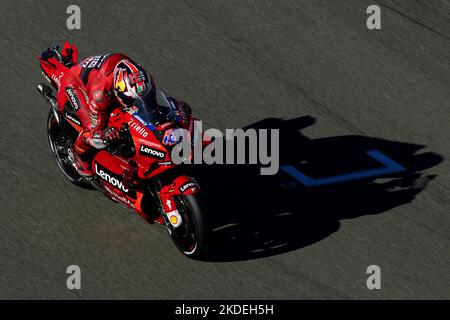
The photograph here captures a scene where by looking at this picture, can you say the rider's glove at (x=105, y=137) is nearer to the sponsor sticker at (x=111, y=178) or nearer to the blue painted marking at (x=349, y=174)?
the sponsor sticker at (x=111, y=178)

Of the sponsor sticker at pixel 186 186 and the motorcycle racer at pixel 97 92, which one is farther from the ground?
the motorcycle racer at pixel 97 92

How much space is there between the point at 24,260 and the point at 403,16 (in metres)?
7.12

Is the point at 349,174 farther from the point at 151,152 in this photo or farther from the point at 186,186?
the point at 151,152

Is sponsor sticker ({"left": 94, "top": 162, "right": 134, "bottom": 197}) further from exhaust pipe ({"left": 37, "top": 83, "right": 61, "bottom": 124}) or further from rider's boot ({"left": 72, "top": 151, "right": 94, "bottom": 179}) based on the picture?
exhaust pipe ({"left": 37, "top": 83, "right": 61, "bottom": 124})

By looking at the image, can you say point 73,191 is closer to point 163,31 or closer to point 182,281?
point 182,281

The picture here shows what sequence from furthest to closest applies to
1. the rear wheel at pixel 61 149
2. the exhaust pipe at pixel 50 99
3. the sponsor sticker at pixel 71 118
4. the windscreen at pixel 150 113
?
the rear wheel at pixel 61 149 < the exhaust pipe at pixel 50 99 < the sponsor sticker at pixel 71 118 < the windscreen at pixel 150 113

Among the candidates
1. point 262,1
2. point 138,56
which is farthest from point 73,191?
point 262,1

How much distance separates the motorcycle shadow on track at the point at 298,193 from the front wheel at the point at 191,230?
0.21 m

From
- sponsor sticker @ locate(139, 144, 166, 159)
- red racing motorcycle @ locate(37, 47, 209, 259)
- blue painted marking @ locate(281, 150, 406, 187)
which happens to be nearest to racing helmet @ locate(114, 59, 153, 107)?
red racing motorcycle @ locate(37, 47, 209, 259)

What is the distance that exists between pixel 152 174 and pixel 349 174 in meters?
2.90

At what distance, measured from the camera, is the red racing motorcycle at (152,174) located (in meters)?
10.6

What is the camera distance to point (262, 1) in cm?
1561

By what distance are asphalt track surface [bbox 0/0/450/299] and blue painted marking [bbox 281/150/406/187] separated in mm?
131

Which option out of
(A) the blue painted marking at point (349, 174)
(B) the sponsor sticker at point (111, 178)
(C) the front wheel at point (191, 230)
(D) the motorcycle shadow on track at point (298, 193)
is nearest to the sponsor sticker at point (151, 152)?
(C) the front wheel at point (191, 230)
